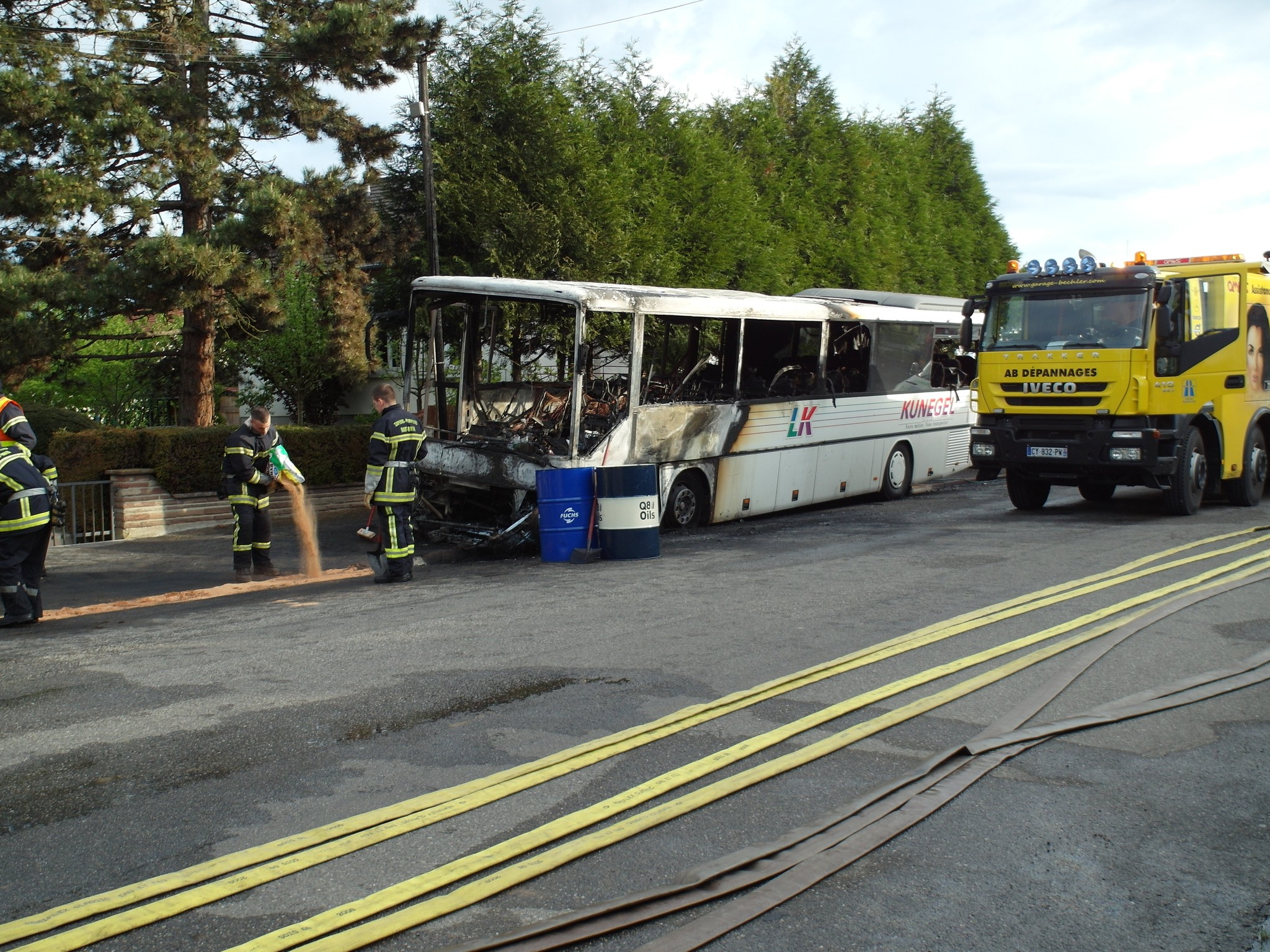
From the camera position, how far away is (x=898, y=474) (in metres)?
17.2

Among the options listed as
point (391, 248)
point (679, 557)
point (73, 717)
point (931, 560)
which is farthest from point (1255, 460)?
point (73, 717)

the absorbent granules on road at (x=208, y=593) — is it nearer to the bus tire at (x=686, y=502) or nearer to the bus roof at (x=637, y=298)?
the bus roof at (x=637, y=298)

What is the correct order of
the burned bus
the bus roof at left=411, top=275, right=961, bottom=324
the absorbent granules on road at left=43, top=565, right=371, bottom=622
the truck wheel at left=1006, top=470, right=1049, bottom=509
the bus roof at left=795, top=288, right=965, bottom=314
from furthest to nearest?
the bus roof at left=795, top=288, right=965, bottom=314, the truck wheel at left=1006, top=470, right=1049, bottom=509, the burned bus, the bus roof at left=411, top=275, right=961, bottom=324, the absorbent granules on road at left=43, top=565, right=371, bottom=622

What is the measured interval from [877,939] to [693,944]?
551 millimetres

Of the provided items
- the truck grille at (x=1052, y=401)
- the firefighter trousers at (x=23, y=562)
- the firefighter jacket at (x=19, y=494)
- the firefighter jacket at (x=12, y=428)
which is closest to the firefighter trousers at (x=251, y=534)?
the firefighter trousers at (x=23, y=562)

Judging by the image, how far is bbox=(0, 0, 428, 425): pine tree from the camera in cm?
1423

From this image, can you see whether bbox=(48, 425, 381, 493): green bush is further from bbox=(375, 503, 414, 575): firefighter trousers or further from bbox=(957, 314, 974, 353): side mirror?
bbox=(957, 314, 974, 353): side mirror

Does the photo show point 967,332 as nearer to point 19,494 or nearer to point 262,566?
point 262,566

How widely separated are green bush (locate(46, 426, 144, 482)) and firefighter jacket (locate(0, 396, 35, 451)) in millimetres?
5975

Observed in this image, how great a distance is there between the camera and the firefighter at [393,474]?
9.90 meters

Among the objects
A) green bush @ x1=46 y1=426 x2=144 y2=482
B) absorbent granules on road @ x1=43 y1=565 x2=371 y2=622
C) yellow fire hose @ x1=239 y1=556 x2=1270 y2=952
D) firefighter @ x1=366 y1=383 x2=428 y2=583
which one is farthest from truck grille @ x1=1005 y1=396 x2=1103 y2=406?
green bush @ x1=46 y1=426 x2=144 y2=482

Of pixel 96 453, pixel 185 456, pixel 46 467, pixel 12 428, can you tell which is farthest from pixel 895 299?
pixel 12 428

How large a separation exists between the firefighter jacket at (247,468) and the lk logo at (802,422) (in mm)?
6427

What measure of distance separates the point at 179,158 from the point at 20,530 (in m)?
8.38
